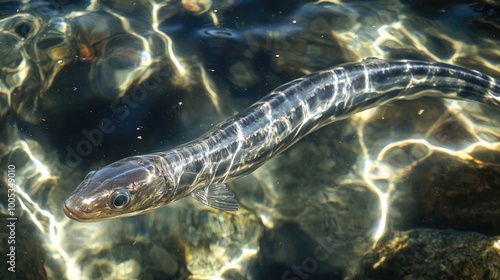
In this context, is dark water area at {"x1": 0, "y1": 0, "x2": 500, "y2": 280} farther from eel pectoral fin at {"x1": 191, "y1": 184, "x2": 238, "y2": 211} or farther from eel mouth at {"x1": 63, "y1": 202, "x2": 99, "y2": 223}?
eel mouth at {"x1": 63, "y1": 202, "x2": 99, "y2": 223}

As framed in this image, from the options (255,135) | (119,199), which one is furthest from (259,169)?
(119,199)

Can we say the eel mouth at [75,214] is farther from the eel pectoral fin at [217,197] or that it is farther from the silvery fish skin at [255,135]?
the eel pectoral fin at [217,197]

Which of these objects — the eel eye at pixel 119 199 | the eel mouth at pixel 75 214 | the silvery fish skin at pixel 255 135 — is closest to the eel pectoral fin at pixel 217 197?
the silvery fish skin at pixel 255 135

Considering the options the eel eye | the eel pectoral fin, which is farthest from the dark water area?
the eel eye

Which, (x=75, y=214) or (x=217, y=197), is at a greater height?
(x=75, y=214)

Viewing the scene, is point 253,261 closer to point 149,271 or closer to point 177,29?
point 149,271

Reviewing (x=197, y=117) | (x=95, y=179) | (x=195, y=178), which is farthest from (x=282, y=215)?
(x=95, y=179)

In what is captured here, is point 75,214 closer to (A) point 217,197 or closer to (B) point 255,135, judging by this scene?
(A) point 217,197
